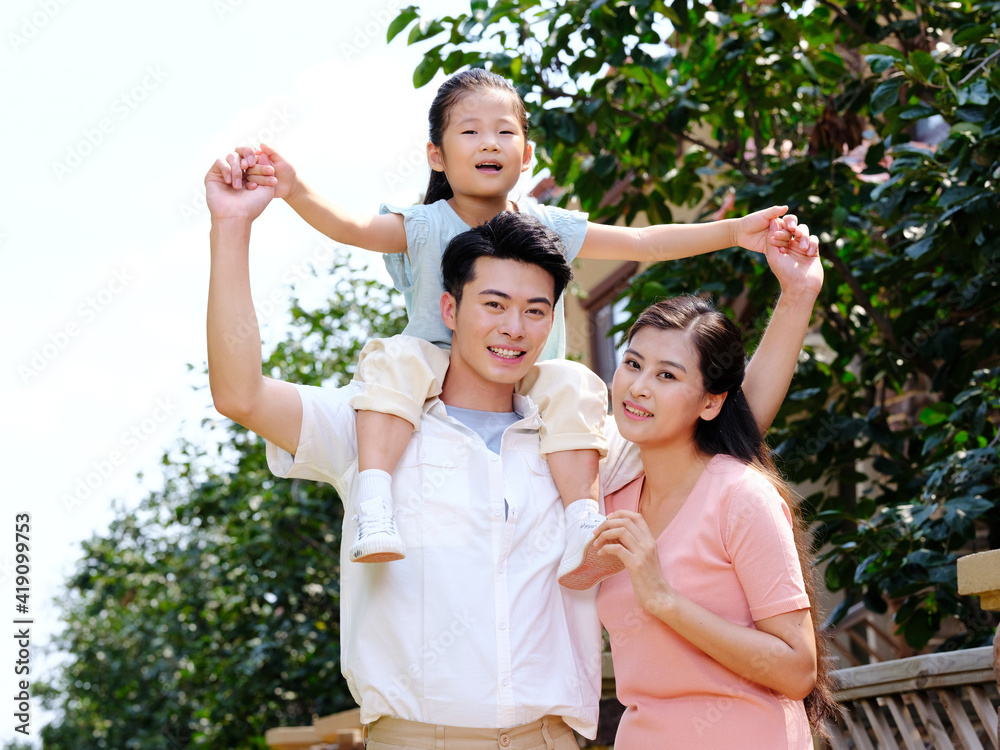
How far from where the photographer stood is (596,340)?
38.2 feet

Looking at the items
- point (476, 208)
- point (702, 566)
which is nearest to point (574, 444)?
point (702, 566)

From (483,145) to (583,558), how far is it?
3.65 feet

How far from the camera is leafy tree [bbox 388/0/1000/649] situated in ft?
11.1

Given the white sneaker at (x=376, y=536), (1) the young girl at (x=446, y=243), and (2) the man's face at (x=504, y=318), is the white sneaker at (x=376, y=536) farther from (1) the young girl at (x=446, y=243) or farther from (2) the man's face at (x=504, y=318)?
(2) the man's face at (x=504, y=318)

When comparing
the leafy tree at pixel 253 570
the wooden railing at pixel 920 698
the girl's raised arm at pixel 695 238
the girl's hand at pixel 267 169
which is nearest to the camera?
the girl's hand at pixel 267 169

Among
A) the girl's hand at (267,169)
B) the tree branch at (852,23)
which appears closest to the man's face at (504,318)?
the girl's hand at (267,169)

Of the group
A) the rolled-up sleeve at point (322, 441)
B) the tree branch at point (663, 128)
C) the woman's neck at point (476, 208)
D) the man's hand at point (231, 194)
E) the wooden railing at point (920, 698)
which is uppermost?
the tree branch at point (663, 128)

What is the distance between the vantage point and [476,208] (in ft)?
8.87

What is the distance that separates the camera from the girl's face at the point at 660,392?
2256mm

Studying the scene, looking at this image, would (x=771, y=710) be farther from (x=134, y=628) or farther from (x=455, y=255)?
(x=134, y=628)

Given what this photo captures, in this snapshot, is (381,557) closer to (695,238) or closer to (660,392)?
(660,392)

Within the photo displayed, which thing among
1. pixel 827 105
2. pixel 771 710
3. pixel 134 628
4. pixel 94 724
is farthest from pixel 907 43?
pixel 94 724

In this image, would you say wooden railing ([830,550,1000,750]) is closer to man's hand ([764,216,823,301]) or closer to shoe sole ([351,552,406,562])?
man's hand ([764,216,823,301])

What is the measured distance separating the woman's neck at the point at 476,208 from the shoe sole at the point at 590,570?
1.00m
